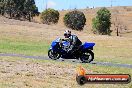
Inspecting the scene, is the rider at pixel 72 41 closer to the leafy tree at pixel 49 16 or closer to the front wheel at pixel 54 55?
the front wheel at pixel 54 55


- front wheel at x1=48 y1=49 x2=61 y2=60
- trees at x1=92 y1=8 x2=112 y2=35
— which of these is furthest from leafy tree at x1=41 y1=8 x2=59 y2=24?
front wheel at x1=48 y1=49 x2=61 y2=60

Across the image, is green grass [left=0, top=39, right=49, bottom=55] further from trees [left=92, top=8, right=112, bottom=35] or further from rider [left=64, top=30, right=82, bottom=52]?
trees [left=92, top=8, right=112, bottom=35]

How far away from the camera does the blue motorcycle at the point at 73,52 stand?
26.5 metres

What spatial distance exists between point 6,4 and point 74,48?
105 meters

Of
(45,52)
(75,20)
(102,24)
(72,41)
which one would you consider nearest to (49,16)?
(75,20)

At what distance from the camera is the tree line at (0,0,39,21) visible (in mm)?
129125

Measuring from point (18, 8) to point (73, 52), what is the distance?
10736 centimetres

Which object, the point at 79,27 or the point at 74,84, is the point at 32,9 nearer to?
the point at 79,27

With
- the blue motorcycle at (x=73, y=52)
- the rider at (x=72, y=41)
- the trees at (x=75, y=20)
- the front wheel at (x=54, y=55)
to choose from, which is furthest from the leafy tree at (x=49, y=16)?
the rider at (x=72, y=41)

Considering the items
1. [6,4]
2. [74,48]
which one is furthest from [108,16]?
[74,48]

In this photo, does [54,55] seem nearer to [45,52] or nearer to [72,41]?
[72,41]

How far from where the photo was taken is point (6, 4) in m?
129

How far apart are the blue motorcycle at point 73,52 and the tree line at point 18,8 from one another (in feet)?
326

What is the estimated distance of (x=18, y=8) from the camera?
132 meters
